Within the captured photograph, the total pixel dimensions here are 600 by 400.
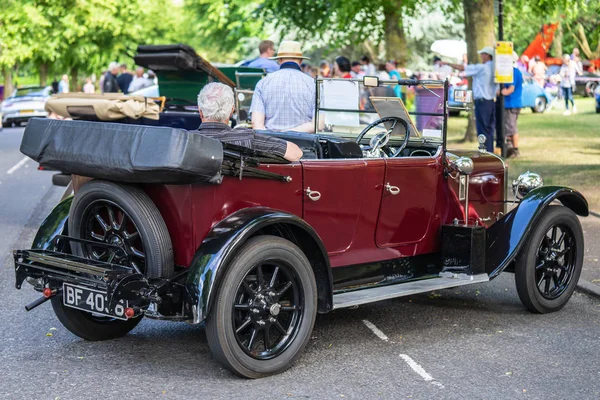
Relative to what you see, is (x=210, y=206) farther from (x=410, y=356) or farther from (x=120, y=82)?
(x=120, y=82)

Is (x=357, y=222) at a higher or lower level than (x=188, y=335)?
higher

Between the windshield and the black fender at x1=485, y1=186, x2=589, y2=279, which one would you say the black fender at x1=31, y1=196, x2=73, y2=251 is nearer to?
the windshield

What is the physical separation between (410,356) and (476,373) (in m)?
0.47

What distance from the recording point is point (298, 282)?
17.1ft

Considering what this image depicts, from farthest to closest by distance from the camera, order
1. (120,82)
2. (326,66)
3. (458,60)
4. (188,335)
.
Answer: (458,60) < (120,82) < (326,66) < (188,335)

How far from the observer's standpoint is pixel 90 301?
5047mm

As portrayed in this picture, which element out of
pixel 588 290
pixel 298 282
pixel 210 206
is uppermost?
pixel 210 206

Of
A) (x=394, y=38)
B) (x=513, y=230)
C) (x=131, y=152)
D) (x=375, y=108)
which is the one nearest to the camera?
(x=131, y=152)

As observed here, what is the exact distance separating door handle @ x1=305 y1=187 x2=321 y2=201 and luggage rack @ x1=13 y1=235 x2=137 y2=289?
110 cm

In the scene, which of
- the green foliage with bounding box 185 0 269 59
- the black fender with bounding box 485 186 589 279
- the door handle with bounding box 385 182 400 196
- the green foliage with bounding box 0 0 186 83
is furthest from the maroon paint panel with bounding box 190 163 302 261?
the green foliage with bounding box 0 0 186 83

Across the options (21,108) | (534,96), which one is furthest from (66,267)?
(21,108)

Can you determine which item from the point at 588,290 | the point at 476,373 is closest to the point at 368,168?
the point at 476,373

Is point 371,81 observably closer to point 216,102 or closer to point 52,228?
point 216,102

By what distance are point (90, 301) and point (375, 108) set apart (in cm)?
283
